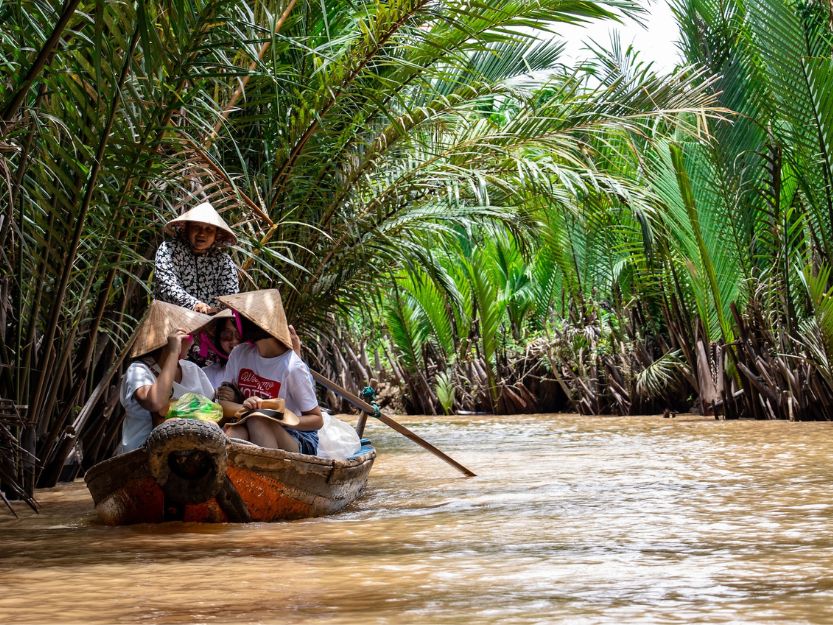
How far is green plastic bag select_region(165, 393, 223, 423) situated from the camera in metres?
4.63

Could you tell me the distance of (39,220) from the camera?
5188mm

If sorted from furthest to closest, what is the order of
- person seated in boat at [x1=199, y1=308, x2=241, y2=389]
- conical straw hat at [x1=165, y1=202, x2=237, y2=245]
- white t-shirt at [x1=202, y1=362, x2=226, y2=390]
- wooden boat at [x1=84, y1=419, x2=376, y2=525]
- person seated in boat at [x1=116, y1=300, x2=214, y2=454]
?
conical straw hat at [x1=165, y1=202, x2=237, y2=245]
white t-shirt at [x1=202, y1=362, x2=226, y2=390]
person seated in boat at [x1=199, y1=308, x2=241, y2=389]
person seated in boat at [x1=116, y1=300, x2=214, y2=454]
wooden boat at [x1=84, y1=419, x2=376, y2=525]

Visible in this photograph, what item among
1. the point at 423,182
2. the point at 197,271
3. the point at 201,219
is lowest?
the point at 197,271

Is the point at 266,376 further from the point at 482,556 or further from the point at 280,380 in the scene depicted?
the point at 482,556

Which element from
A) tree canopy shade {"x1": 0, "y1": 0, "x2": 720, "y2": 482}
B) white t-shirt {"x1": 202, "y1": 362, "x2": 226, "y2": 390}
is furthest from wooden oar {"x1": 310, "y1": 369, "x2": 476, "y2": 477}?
white t-shirt {"x1": 202, "y1": 362, "x2": 226, "y2": 390}

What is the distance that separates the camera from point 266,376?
17.1 feet

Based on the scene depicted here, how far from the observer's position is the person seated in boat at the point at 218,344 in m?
5.30

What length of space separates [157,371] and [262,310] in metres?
0.56

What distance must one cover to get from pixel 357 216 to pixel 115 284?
272cm

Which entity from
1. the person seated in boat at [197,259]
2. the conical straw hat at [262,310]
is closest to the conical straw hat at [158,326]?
the conical straw hat at [262,310]

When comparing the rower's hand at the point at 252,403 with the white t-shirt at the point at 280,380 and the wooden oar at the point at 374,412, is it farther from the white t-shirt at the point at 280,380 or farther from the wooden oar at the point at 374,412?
the wooden oar at the point at 374,412

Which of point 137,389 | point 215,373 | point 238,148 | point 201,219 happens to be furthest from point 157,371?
point 238,148

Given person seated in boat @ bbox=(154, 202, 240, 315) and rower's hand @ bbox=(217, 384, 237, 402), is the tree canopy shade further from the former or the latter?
rower's hand @ bbox=(217, 384, 237, 402)

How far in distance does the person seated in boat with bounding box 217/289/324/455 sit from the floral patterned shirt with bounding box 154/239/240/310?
651mm
